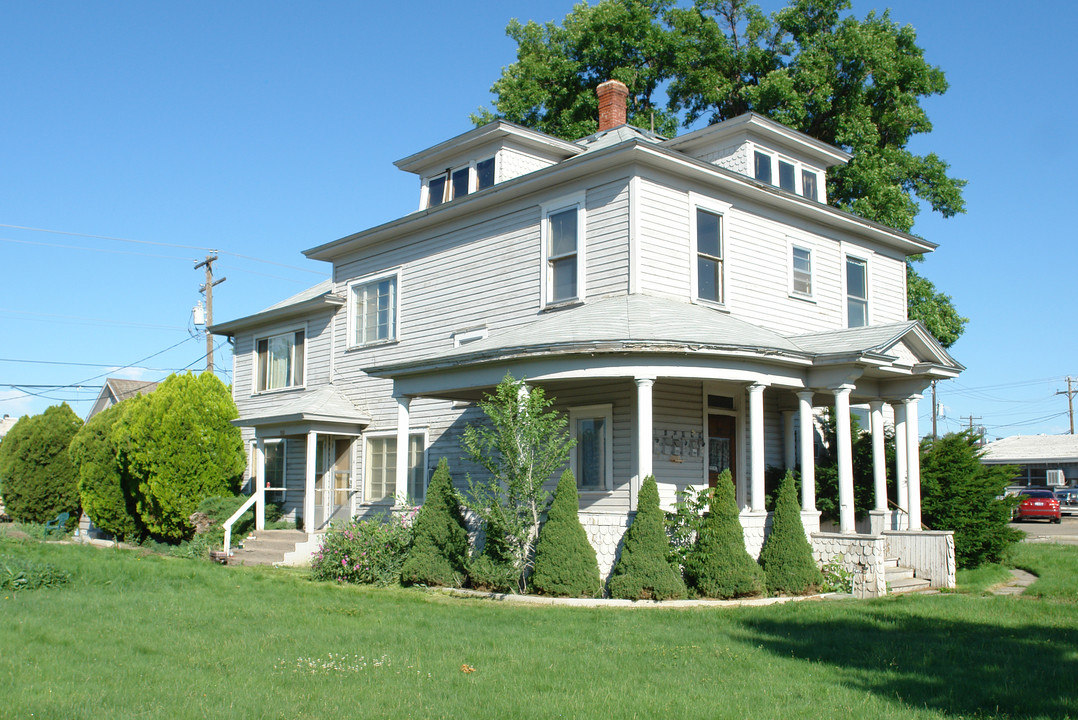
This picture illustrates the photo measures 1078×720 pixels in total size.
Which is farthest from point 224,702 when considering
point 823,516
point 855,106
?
point 855,106

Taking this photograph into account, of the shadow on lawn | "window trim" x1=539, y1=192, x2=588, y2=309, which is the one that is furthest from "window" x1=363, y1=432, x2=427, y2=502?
the shadow on lawn

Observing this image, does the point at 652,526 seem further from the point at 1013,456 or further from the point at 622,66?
the point at 1013,456

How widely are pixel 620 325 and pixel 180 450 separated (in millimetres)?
12528

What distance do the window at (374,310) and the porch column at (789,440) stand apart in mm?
8583

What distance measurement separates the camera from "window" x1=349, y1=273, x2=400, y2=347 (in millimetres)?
20688

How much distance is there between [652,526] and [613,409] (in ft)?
10.8

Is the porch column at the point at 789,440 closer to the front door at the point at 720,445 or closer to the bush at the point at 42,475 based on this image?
the front door at the point at 720,445

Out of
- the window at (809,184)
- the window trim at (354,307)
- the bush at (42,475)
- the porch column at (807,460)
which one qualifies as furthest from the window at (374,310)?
the bush at (42,475)

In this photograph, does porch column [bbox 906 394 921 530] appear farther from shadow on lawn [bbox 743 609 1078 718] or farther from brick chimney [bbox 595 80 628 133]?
brick chimney [bbox 595 80 628 133]

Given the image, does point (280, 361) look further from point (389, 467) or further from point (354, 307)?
point (389, 467)

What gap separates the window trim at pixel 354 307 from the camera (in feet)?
67.1

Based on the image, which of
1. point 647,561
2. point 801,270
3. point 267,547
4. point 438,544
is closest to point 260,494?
point 267,547

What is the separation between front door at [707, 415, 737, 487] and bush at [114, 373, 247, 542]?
1204 cm

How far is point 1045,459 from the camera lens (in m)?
56.8
